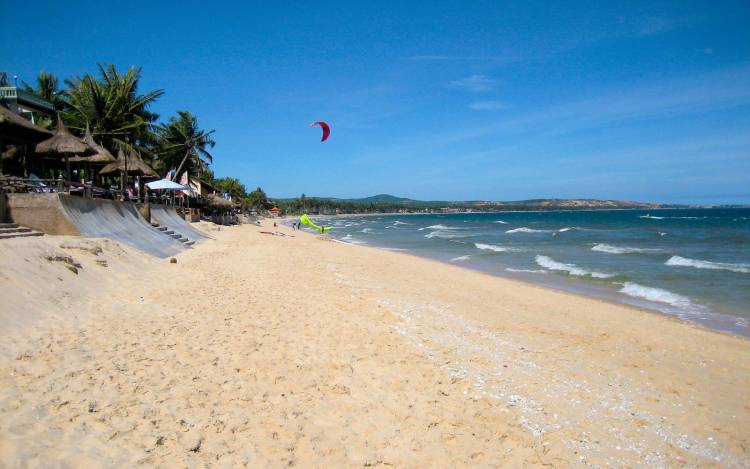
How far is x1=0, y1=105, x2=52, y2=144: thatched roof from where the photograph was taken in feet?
35.1

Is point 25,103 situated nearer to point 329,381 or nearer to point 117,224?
point 117,224

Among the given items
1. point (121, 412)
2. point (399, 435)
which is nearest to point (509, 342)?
point (399, 435)

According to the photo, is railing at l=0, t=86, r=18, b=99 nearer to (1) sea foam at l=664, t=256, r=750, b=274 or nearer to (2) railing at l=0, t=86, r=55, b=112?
(2) railing at l=0, t=86, r=55, b=112

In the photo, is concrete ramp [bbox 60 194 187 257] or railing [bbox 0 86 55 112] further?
railing [bbox 0 86 55 112]

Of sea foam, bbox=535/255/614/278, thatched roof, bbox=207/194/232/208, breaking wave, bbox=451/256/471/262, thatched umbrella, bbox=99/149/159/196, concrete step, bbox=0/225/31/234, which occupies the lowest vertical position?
breaking wave, bbox=451/256/471/262

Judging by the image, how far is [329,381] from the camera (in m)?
4.57

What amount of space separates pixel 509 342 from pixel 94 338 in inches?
217

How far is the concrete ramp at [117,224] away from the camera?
10328mm

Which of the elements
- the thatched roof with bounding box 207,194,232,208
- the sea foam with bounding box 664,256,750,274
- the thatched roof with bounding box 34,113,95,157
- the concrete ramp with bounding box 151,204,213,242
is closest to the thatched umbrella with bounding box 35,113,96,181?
the thatched roof with bounding box 34,113,95,157

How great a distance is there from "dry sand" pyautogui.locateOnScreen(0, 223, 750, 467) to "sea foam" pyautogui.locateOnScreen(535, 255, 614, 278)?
24.6 feet

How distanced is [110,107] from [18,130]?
37.7 feet

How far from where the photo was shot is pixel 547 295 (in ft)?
36.4

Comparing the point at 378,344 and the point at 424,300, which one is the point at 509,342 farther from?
the point at 424,300

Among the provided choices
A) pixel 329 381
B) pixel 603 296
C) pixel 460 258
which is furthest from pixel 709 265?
pixel 329 381
